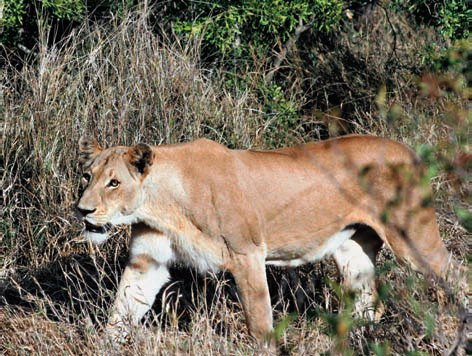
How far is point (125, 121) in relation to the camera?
741 cm

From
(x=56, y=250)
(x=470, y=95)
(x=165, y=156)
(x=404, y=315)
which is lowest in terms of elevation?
(x=56, y=250)

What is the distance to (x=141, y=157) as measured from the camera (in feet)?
18.2

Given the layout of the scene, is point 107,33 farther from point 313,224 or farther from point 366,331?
point 366,331

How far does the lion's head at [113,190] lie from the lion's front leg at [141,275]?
0.18 m

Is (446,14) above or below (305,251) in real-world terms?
above

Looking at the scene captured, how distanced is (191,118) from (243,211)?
2.11m

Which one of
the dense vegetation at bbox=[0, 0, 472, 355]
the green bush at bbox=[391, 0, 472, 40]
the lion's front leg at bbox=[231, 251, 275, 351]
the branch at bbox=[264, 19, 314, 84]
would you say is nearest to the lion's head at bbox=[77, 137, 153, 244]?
the dense vegetation at bbox=[0, 0, 472, 355]

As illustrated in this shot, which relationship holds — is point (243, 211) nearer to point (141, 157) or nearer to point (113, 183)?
point (141, 157)

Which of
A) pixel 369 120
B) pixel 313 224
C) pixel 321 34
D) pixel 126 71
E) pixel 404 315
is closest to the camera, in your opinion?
pixel 404 315

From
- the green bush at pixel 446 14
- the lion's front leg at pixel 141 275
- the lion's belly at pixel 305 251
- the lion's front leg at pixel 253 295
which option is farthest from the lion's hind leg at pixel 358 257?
the green bush at pixel 446 14

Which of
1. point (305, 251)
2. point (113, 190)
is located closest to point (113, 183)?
point (113, 190)

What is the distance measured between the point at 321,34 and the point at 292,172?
200 inches

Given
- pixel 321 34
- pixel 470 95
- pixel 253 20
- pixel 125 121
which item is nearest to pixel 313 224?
pixel 125 121

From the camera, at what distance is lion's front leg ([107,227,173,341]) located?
5.62 m
